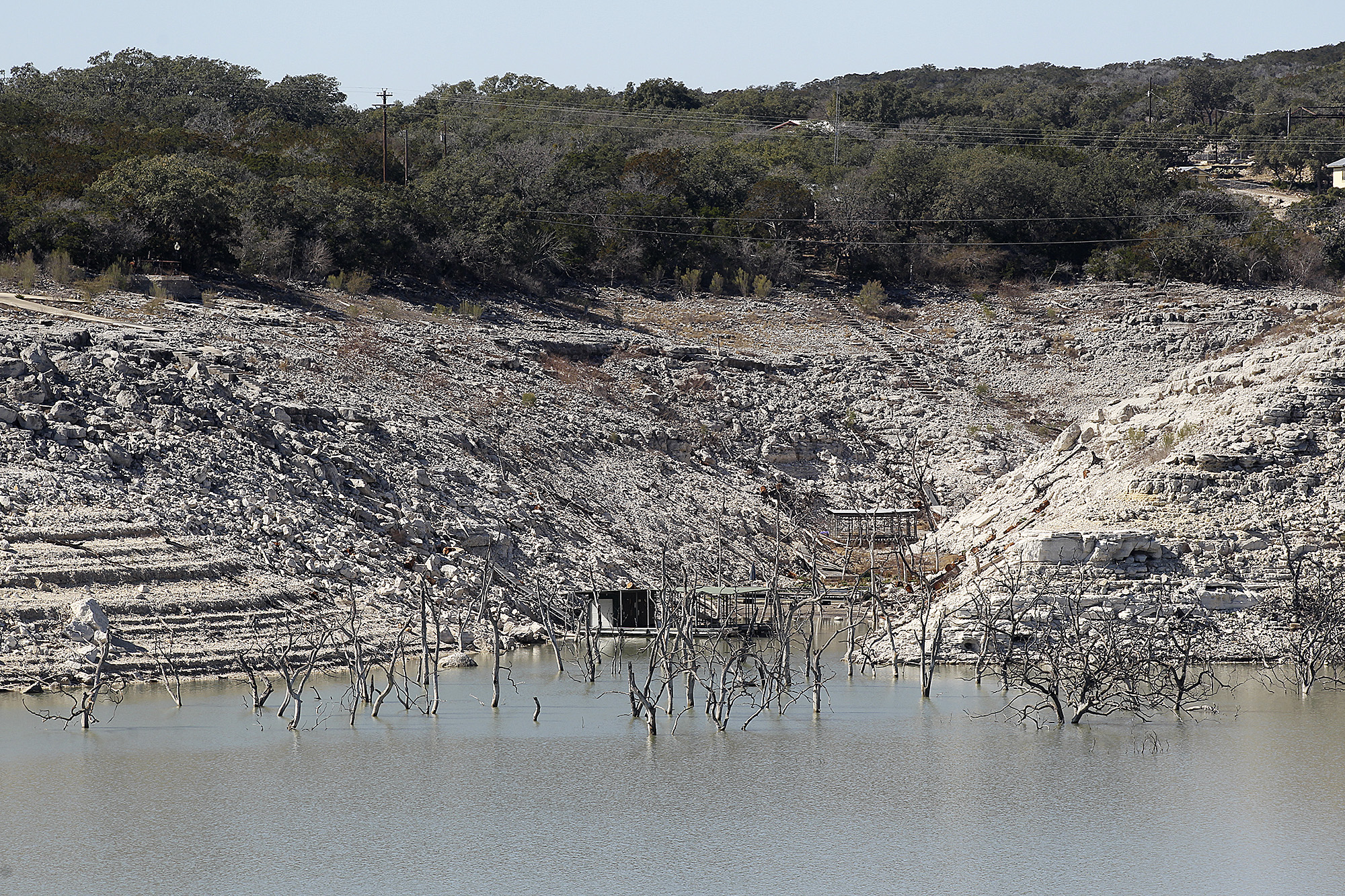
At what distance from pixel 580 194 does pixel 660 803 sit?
44055 millimetres

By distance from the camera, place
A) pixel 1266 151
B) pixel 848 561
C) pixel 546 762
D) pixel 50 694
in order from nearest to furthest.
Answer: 1. pixel 546 762
2. pixel 50 694
3. pixel 848 561
4. pixel 1266 151

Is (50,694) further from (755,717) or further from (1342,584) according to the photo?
(1342,584)

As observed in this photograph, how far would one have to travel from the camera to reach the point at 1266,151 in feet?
279

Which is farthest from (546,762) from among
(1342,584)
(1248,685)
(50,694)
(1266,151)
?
(1266,151)

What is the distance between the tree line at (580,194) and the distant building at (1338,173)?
169 cm

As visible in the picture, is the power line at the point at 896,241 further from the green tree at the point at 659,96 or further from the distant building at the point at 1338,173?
the green tree at the point at 659,96

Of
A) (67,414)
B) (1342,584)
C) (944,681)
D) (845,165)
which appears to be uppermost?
(845,165)

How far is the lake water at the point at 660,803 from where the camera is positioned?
18.0 m

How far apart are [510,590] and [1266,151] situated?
66.5 metres

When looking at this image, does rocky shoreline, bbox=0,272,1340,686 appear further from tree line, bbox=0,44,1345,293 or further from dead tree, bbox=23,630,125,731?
tree line, bbox=0,44,1345,293

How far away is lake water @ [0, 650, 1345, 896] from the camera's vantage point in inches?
708

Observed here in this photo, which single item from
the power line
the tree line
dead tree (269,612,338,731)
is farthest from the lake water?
the power line

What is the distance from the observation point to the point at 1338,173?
78938 mm

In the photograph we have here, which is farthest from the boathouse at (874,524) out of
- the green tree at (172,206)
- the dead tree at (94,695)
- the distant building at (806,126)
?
the distant building at (806,126)
